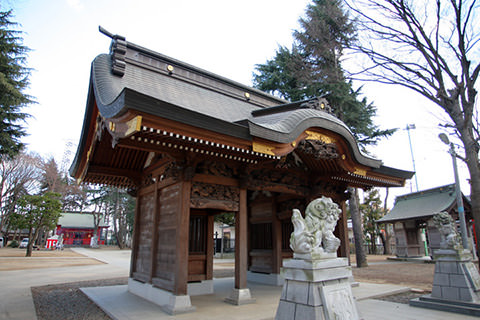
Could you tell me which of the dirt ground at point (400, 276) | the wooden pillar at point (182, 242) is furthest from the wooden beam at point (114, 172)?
the dirt ground at point (400, 276)

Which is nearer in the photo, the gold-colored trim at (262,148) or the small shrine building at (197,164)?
the small shrine building at (197,164)

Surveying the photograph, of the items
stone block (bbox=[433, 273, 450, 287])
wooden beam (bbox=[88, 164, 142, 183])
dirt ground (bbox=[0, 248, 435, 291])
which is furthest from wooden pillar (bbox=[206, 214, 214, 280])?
stone block (bbox=[433, 273, 450, 287])

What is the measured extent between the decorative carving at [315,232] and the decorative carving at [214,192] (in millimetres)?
3189

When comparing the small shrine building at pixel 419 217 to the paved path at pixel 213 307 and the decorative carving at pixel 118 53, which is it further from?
the decorative carving at pixel 118 53

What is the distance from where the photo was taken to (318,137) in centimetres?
698

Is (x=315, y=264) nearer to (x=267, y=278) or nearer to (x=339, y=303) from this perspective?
(x=339, y=303)

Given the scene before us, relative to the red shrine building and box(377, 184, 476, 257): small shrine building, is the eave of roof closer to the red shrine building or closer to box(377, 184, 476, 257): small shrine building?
box(377, 184, 476, 257): small shrine building

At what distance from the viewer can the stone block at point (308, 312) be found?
2914 mm

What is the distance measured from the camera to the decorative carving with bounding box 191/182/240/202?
6.31 metres

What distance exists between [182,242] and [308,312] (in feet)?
11.5

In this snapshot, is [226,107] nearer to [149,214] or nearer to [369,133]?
[149,214]

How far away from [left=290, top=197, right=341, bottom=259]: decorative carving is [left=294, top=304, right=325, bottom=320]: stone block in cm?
52

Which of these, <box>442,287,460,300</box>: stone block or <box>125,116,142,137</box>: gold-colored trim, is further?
<box>442,287,460,300</box>: stone block

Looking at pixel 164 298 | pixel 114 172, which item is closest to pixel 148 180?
pixel 114 172
